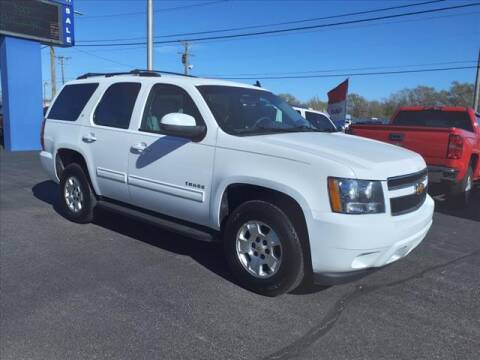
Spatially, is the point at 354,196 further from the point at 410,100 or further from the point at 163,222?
the point at 410,100

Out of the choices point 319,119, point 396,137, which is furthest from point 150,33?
point 396,137

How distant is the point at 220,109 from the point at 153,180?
3.45 feet

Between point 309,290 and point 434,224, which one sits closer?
point 309,290

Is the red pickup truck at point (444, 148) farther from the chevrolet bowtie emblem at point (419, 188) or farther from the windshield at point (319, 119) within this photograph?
the windshield at point (319, 119)

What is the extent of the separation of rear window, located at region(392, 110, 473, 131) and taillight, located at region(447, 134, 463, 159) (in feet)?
6.36

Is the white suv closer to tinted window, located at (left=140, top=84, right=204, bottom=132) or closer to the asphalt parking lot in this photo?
tinted window, located at (left=140, top=84, right=204, bottom=132)

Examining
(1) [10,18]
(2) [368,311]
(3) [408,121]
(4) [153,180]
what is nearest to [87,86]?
(4) [153,180]

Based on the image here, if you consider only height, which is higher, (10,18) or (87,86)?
(10,18)

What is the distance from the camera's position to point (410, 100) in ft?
226

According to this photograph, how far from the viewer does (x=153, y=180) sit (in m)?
4.69

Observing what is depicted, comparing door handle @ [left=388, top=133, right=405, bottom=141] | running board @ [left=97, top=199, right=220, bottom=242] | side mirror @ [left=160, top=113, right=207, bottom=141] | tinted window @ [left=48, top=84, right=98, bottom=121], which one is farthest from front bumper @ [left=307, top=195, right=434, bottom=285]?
door handle @ [left=388, top=133, right=405, bottom=141]

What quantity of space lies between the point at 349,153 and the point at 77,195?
12.7 feet

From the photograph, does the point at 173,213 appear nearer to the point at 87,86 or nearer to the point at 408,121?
the point at 87,86

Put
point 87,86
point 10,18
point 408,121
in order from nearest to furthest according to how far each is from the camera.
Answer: point 87,86
point 408,121
point 10,18
